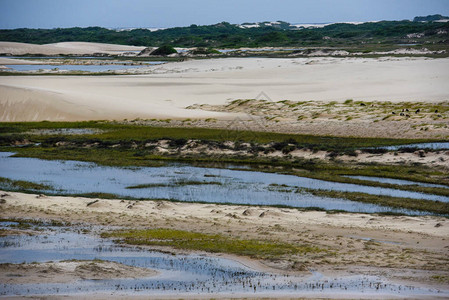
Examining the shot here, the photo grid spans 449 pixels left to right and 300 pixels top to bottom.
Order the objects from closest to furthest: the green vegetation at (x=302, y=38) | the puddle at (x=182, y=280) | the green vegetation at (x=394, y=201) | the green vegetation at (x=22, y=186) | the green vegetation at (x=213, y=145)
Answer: the puddle at (x=182, y=280), the green vegetation at (x=394, y=201), the green vegetation at (x=22, y=186), the green vegetation at (x=213, y=145), the green vegetation at (x=302, y=38)

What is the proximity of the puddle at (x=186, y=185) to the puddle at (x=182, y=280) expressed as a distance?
4.79 metres

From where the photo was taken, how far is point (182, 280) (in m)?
9.65

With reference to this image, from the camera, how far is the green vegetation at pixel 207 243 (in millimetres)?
10906

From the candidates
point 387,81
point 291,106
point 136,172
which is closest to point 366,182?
point 136,172

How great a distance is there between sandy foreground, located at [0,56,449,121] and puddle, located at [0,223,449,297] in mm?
20805

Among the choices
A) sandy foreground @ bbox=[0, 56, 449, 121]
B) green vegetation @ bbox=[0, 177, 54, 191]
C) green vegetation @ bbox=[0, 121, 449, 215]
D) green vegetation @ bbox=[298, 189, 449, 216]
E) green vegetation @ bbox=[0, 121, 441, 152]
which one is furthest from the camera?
sandy foreground @ bbox=[0, 56, 449, 121]

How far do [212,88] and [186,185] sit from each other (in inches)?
1071

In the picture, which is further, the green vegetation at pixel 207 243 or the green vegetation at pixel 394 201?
the green vegetation at pixel 394 201

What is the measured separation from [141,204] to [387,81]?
3289cm

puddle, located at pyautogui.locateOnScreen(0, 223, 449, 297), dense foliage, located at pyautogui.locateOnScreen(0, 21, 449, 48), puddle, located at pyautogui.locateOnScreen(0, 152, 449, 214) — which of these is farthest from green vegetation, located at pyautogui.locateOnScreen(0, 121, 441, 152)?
dense foliage, located at pyautogui.locateOnScreen(0, 21, 449, 48)

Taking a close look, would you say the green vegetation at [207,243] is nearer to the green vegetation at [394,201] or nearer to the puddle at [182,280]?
the puddle at [182,280]

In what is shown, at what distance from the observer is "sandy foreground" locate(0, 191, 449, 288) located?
32.9ft

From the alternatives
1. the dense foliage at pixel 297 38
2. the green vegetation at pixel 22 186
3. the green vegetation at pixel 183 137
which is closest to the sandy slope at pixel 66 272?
the green vegetation at pixel 22 186

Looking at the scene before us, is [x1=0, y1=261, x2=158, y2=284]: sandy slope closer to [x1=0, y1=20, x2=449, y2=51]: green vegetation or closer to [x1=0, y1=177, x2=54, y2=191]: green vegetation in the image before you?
[x1=0, y1=177, x2=54, y2=191]: green vegetation
